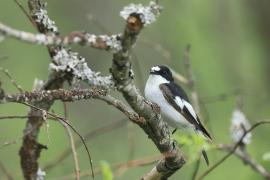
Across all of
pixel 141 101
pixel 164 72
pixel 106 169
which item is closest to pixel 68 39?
pixel 106 169

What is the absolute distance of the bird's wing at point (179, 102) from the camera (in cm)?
551

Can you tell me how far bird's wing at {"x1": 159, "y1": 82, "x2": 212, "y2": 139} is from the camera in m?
5.51

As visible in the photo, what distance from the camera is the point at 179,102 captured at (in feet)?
18.8

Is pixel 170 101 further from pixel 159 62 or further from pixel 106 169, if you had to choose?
pixel 159 62

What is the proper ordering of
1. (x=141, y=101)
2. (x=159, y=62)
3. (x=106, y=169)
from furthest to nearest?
(x=159, y=62)
(x=141, y=101)
(x=106, y=169)

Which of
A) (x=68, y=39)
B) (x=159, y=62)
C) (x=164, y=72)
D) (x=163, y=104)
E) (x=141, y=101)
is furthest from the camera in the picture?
(x=159, y=62)

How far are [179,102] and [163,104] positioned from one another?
11cm

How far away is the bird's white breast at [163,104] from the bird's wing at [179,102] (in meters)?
0.03

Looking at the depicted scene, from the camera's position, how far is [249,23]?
959cm

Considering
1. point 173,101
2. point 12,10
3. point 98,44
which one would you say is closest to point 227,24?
point 12,10

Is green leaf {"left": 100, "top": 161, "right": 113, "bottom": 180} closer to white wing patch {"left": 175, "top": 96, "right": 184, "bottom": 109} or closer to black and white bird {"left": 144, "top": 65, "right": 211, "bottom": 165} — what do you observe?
black and white bird {"left": 144, "top": 65, "right": 211, "bottom": 165}

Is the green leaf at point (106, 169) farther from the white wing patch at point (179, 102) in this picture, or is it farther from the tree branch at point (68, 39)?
the white wing patch at point (179, 102)

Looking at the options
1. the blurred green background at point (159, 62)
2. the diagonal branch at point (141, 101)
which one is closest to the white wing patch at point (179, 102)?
the diagonal branch at point (141, 101)

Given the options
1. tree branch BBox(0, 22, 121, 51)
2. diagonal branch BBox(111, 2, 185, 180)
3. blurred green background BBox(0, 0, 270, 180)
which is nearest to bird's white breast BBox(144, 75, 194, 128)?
diagonal branch BBox(111, 2, 185, 180)
